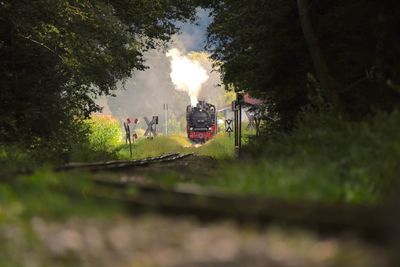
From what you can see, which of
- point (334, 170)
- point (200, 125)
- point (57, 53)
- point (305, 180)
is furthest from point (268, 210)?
point (200, 125)

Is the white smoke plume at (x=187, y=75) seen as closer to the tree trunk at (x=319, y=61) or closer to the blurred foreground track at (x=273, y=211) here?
the tree trunk at (x=319, y=61)

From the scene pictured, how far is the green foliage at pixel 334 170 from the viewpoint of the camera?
5387 mm

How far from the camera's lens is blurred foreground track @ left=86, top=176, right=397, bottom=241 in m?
3.45

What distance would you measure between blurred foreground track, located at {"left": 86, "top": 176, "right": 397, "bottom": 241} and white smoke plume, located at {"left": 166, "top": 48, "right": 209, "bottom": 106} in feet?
379

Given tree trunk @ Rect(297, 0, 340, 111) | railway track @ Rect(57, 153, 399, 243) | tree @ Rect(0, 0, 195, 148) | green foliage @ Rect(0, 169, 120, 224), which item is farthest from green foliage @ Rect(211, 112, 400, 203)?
tree @ Rect(0, 0, 195, 148)

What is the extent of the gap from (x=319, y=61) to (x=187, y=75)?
13232 cm

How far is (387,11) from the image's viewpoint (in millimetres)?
11797

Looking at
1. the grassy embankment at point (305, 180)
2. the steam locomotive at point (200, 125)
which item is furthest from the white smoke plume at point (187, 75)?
the grassy embankment at point (305, 180)

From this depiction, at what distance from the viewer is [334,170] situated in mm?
6590

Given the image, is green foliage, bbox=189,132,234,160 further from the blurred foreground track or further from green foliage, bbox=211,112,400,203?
the blurred foreground track

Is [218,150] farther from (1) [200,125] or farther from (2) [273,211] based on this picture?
(2) [273,211]

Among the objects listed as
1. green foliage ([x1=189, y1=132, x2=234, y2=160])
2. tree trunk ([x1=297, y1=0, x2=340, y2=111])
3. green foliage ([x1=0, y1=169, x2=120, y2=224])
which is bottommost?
green foliage ([x1=189, y1=132, x2=234, y2=160])

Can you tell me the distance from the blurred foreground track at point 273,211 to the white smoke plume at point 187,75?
115428mm

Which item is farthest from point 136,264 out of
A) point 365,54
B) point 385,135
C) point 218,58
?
point 218,58
